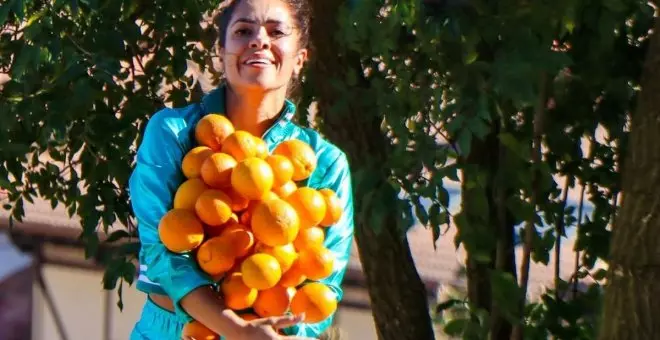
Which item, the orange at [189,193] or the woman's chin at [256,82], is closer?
the orange at [189,193]

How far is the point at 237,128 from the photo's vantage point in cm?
209

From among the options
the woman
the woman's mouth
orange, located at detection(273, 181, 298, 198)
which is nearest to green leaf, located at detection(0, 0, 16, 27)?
the woman

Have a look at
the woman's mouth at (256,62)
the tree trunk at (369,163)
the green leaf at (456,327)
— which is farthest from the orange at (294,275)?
the green leaf at (456,327)

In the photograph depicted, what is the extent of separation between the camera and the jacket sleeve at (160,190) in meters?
1.90

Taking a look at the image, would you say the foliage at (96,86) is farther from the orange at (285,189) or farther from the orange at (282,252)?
the orange at (282,252)

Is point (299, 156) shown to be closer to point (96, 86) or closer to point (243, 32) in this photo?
point (243, 32)

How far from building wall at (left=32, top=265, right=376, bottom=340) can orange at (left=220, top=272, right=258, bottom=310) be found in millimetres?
4552

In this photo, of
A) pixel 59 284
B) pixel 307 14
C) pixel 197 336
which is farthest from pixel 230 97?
pixel 59 284

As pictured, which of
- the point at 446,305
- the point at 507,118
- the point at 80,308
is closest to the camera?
the point at 507,118

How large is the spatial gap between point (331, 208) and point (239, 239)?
20 centimetres

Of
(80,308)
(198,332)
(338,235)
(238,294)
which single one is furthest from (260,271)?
(80,308)

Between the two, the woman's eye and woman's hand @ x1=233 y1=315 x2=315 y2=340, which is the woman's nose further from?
woman's hand @ x1=233 y1=315 x2=315 y2=340

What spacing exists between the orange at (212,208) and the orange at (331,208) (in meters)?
Answer: 0.19

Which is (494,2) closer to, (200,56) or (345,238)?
(345,238)
